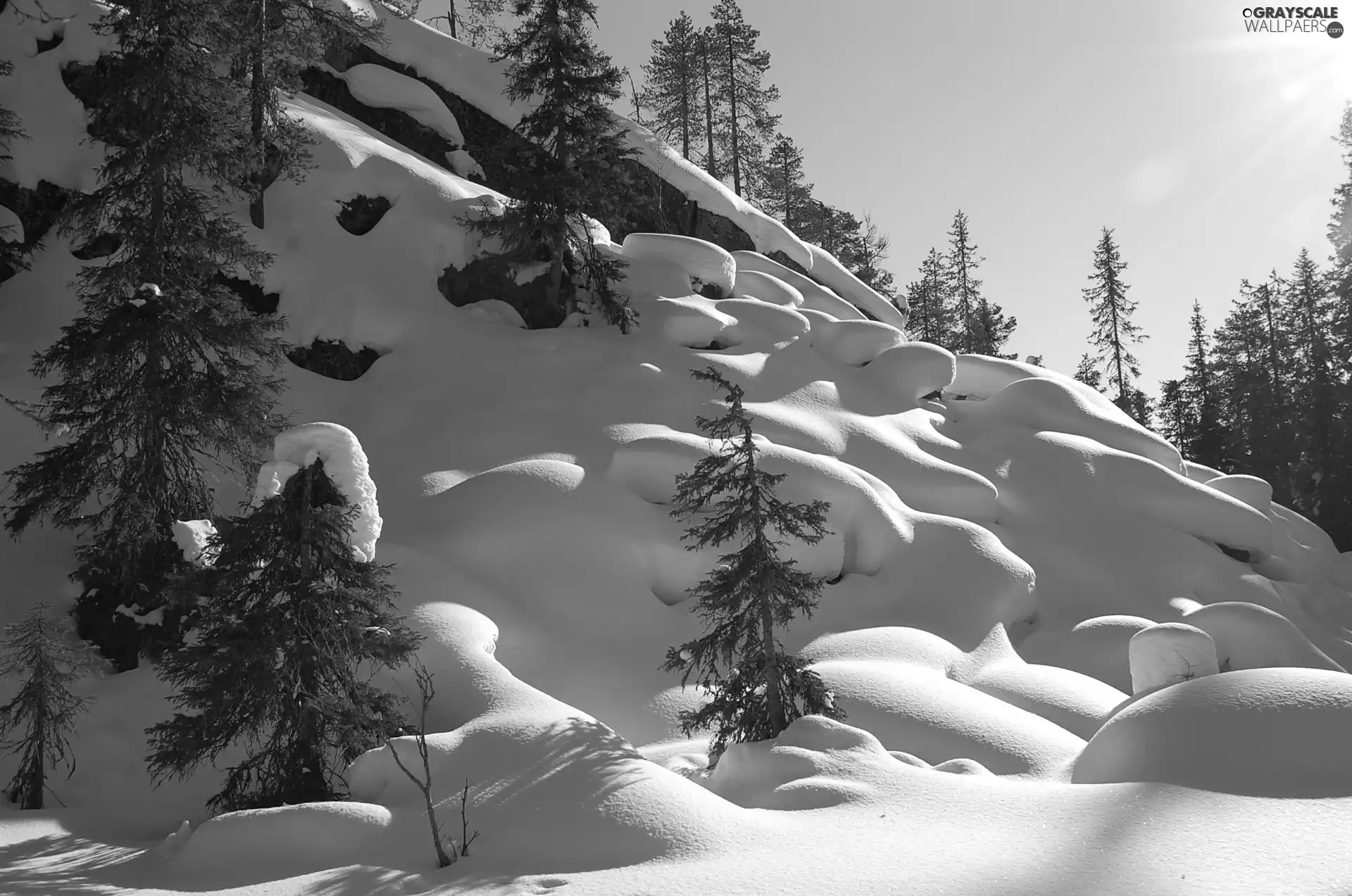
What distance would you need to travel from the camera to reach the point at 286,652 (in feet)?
27.6

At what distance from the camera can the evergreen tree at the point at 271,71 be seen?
18297 millimetres

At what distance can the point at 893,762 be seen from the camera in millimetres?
8273

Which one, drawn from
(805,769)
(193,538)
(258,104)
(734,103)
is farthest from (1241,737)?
(734,103)

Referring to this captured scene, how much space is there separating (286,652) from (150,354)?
5.54m

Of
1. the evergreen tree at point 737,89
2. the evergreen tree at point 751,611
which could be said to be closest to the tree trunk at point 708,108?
the evergreen tree at point 737,89

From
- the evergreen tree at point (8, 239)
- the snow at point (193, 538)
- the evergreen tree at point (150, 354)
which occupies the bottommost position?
the snow at point (193, 538)

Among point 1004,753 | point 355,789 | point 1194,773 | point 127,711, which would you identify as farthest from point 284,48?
point 1194,773

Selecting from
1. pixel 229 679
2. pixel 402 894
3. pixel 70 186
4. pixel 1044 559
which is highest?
pixel 70 186

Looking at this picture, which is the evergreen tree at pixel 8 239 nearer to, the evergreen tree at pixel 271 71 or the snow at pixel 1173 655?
the evergreen tree at pixel 271 71

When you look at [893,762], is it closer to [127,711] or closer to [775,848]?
[775,848]

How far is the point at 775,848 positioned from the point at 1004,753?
4.62 metres

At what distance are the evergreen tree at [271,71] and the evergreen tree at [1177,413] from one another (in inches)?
1536

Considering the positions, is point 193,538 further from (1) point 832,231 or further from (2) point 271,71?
(1) point 832,231

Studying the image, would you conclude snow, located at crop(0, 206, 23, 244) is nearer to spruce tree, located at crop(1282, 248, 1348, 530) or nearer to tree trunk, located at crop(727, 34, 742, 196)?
tree trunk, located at crop(727, 34, 742, 196)
